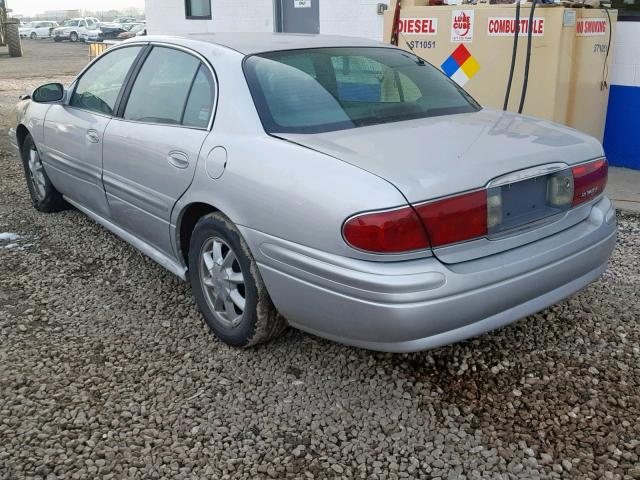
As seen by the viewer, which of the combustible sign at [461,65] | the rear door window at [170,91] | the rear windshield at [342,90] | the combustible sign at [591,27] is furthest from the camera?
the combustible sign at [461,65]

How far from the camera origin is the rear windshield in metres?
3.18

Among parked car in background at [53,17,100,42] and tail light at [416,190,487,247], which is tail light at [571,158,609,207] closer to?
tail light at [416,190,487,247]

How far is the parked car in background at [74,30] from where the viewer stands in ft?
149

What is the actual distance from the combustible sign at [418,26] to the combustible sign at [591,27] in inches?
48.8

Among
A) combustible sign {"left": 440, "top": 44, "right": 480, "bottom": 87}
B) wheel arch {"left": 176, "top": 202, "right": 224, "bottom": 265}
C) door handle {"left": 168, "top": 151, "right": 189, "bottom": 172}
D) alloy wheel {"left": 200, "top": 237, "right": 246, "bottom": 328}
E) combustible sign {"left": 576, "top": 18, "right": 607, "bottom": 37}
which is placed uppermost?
combustible sign {"left": 576, "top": 18, "right": 607, "bottom": 37}

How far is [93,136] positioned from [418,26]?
11.5 ft

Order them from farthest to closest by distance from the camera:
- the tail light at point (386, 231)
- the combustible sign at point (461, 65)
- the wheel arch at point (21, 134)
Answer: the combustible sign at point (461, 65)
the wheel arch at point (21, 134)
the tail light at point (386, 231)

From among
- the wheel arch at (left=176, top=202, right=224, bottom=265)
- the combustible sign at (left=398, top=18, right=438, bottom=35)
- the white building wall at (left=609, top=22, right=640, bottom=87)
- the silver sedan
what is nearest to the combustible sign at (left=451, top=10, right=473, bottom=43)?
the combustible sign at (left=398, top=18, right=438, bottom=35)

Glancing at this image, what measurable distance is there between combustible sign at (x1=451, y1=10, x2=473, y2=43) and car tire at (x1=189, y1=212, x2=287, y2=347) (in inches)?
153

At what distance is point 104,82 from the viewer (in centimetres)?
443

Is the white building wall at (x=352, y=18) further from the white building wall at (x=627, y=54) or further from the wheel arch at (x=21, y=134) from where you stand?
the wheel arch at (x=21, y=134)

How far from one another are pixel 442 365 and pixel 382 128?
3.66ft

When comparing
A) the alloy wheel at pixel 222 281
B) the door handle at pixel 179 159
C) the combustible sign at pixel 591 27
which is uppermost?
the combustible sign at pixel 591 27

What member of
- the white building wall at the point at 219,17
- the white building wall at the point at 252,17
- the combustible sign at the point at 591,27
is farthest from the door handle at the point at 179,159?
the white building wall at the point at 219,17
